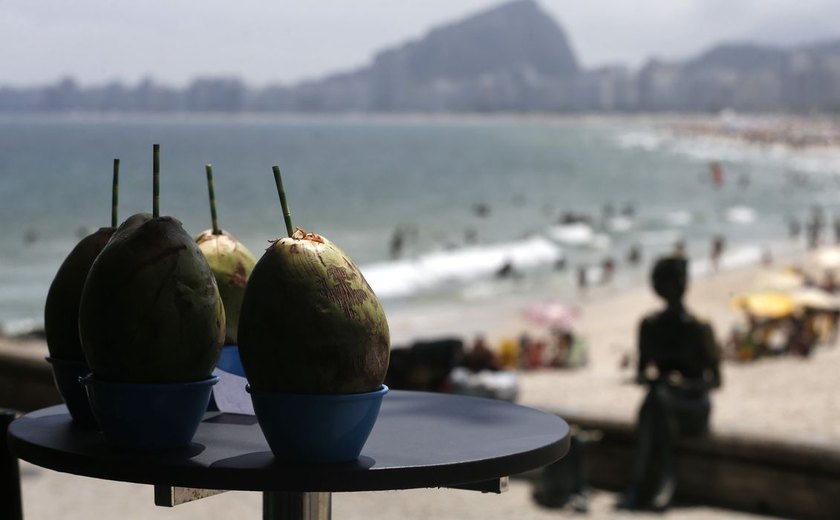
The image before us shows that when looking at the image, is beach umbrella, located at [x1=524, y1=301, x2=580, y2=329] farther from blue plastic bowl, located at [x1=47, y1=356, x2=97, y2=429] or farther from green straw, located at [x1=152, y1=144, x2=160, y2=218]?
green straw, located at [x1=152, y1=144, x2=160, y2=218]

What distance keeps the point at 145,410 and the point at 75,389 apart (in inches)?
14.9

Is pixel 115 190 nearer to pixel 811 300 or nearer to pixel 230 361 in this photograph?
pixel 230 361

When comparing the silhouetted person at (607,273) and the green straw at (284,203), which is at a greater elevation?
the green straw at (284,203)

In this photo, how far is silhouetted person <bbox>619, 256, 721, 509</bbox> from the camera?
269 inches

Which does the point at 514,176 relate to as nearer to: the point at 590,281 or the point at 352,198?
the point at 352,198

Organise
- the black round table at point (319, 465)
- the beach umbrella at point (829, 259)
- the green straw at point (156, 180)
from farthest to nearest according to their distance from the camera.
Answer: the beach umbrella at point (829, 259), the green straw at point (156, 180), the black round table at point (319, 465)

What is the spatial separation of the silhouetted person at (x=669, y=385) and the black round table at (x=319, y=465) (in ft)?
13.8

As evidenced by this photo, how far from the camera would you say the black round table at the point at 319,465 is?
206cm

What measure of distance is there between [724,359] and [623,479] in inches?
523

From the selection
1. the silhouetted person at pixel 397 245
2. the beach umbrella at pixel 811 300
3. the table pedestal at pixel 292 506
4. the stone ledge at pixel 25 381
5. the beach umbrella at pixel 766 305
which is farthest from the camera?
the silhouetted person at pixel 397 245

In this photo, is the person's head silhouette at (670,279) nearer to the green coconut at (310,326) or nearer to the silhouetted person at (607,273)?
the green coconut at (310,326)

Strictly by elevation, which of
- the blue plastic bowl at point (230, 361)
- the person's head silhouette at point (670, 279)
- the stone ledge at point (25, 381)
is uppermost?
the blue plastic bowl at point (230, 361)

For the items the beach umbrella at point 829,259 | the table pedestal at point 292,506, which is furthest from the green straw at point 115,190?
the beach umbrella at point 829,259

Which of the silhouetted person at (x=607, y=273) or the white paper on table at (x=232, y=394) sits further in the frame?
the silhouetted person at (x=607, y=273)
